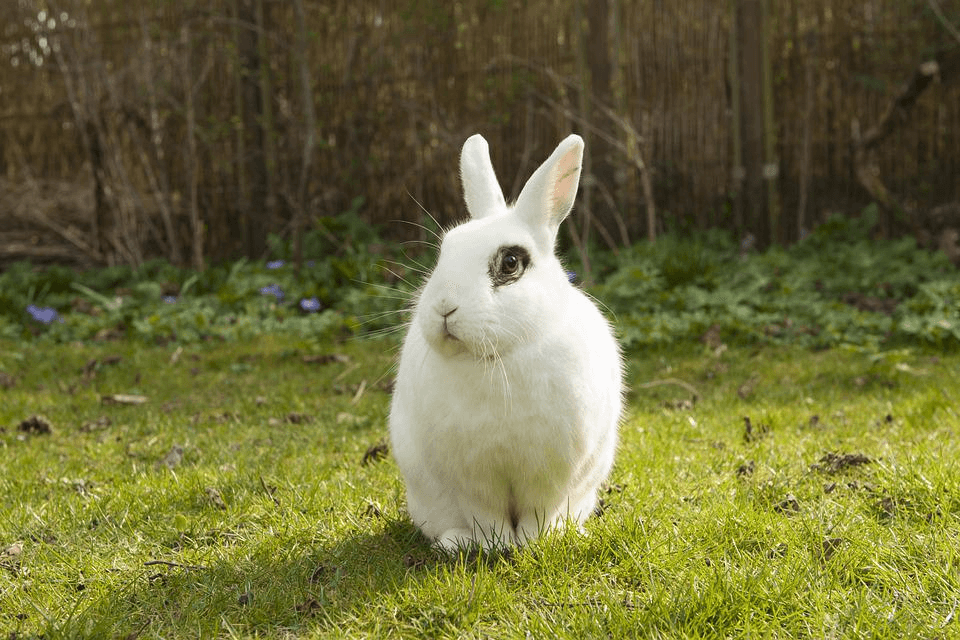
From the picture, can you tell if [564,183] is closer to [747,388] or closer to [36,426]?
[747,388]

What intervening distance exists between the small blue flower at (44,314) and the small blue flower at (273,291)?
1395mm

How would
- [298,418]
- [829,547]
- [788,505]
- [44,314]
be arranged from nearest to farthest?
1. [829,547]
2. [788,505]
3. [298,418]
4. [44,314]

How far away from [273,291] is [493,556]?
14.6ft

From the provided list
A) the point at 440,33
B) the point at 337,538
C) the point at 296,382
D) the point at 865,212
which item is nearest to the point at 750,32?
the point at 865,212

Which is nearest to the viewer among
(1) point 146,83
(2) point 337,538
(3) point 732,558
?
(3) point 732,558

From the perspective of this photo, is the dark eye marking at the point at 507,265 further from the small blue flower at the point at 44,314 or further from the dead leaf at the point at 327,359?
the small blue flower at the point at 44,314

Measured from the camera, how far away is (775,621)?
2.00 meters

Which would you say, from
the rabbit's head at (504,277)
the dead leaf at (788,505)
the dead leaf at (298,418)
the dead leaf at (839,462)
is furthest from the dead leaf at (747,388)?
the rabbit's head at (504,277)

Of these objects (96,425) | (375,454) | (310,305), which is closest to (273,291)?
(310,305)

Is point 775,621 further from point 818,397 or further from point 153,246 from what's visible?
point 153,246

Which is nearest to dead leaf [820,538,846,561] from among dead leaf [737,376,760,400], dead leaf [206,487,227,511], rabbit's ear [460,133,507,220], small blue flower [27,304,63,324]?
rabbit's ear [460,133,507,220]

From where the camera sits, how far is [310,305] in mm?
6234

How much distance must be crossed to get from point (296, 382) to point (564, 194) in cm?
277

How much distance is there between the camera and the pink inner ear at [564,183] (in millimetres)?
2404
